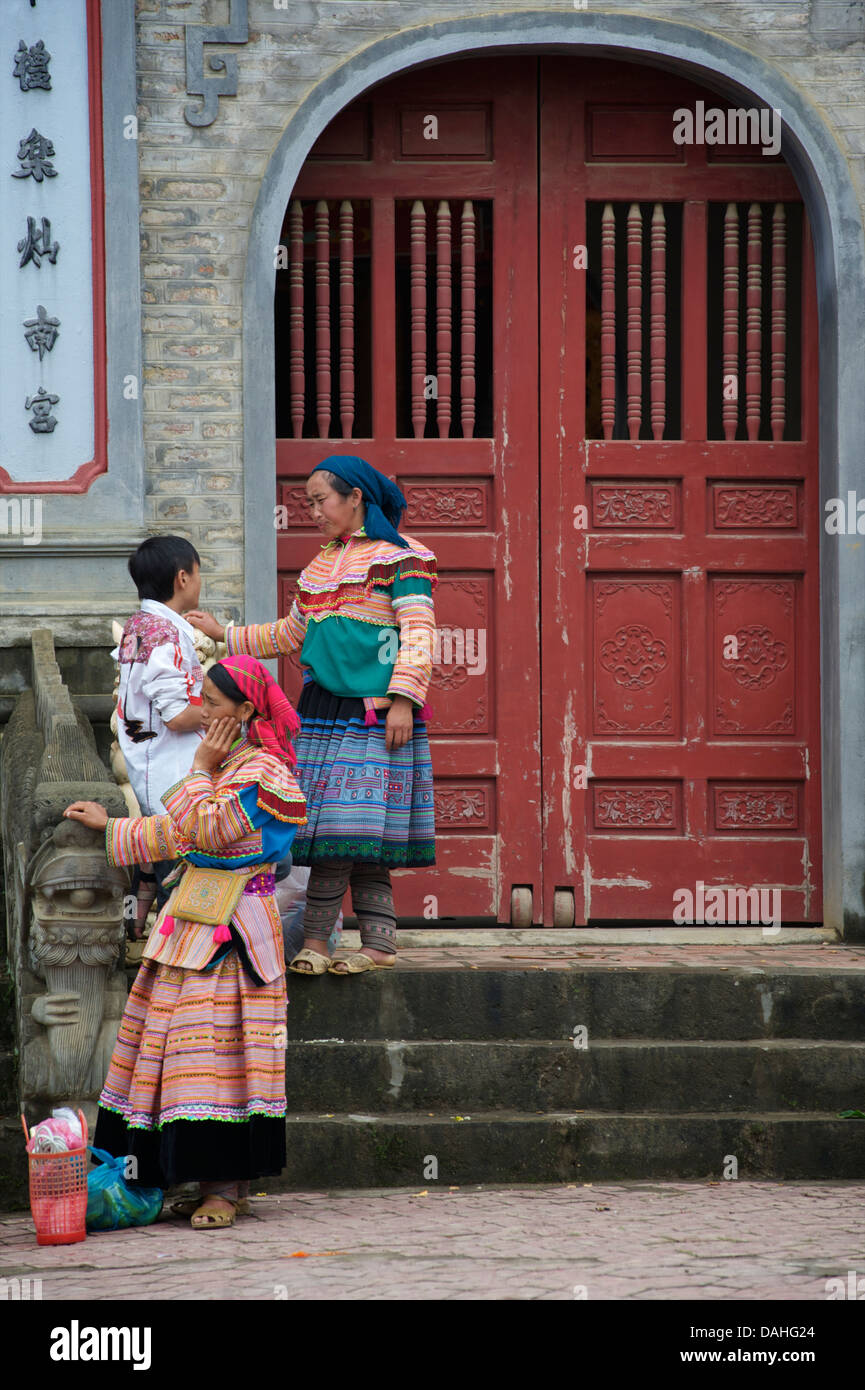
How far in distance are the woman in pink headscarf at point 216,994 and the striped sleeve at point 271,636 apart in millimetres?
1054

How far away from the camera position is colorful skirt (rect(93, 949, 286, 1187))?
4434 mm

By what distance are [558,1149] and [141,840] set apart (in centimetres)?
162

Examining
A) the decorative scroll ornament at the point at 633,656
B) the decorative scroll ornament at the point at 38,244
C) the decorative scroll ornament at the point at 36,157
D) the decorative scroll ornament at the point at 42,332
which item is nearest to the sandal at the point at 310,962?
the decorative scroll ornament at the point at 633,656

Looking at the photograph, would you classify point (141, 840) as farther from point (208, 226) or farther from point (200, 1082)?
point (208, 226)

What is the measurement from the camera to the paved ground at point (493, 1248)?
376 cm

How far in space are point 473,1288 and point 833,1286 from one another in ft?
2.62

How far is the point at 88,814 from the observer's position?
468cm

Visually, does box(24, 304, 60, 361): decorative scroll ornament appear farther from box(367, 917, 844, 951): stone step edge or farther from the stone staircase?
the stone staircase

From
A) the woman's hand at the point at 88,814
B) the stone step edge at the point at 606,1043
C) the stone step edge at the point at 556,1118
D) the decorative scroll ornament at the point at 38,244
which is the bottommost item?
the stone step edge at the point at 556,1118

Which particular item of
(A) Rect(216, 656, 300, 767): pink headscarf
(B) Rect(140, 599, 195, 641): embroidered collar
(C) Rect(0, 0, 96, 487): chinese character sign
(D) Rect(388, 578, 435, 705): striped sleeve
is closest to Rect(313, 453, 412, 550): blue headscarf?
(D) Rect(388, 578, 435, 705): striped sleeve

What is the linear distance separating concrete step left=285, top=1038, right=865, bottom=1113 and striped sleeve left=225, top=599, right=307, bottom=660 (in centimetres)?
133

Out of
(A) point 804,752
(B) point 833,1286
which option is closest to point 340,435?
(A) point 804,752

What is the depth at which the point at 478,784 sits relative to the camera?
6.98m

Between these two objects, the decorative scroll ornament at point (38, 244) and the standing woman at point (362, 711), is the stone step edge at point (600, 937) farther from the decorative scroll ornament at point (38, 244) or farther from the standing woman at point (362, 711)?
the decorative scroll ornament at point (38, 244)
